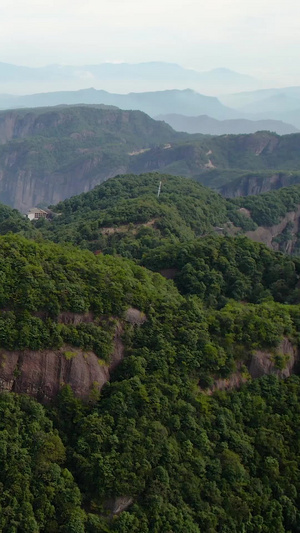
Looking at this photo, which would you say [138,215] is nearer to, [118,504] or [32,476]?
[118,504]

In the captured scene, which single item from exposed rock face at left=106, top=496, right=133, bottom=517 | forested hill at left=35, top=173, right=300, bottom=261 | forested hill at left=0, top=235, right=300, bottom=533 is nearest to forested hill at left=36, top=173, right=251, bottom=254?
forested hill at left=35, top=173, right=300, bottom=261

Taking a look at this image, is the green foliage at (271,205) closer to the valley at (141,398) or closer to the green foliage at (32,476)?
the valley at (141,398)

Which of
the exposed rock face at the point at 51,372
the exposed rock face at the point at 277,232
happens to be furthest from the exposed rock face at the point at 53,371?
the exposed rock face at the point at 277,232

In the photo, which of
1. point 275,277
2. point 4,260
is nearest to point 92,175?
point 275,277

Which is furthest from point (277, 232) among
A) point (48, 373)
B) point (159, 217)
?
point (48, 373)

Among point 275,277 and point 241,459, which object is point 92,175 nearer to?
point 275,277
